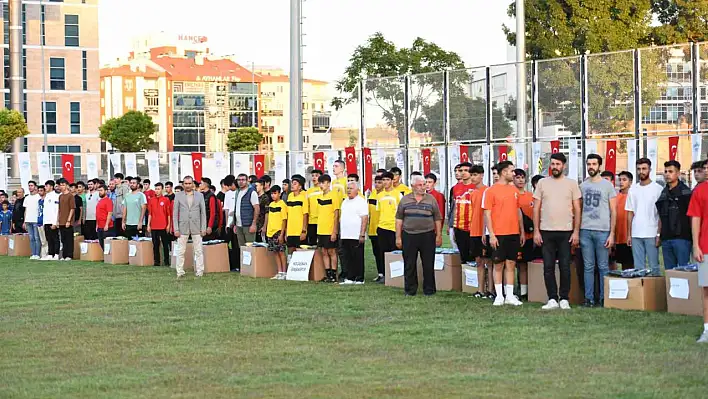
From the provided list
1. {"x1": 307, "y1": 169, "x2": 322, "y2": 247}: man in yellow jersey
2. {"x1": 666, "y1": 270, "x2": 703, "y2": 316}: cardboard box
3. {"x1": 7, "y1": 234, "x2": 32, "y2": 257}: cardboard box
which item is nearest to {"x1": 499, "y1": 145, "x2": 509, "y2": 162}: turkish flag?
{"x1": 307, "y1": 169, "x2": 322, "y2": 247}: man in yellow jersey

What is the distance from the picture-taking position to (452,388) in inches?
424

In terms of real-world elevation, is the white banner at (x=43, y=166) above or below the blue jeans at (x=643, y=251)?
above

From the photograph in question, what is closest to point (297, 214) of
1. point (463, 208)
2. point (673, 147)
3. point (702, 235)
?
point (463, 208)

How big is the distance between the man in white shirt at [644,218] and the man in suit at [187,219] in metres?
9.58

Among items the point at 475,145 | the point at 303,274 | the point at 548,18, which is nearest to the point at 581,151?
the point at 475,145

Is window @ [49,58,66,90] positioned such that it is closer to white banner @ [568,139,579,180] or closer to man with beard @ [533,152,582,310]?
white banner @ [568,139,579,180]

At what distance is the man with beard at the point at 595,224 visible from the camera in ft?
56.1

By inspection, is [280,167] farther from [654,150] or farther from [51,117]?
[51,117]

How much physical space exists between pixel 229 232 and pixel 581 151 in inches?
296

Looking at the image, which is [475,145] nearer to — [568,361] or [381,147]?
[381,147]

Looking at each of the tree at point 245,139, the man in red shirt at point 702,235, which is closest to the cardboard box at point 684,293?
the man in red shirt at point 702,235

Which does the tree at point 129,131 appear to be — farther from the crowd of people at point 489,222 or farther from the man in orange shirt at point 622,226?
the man in orange shirt at point 622,226

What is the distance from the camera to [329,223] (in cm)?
2222

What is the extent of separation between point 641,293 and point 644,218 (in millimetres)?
1186
